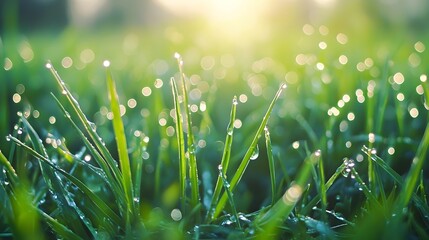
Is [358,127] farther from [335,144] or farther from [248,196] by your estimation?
[248,196]

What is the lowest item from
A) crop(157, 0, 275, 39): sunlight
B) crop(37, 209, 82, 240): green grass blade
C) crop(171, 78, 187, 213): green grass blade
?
crop(37, 209, 82, 240): green grass blade

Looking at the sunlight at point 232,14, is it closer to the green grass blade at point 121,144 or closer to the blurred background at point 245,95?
the blurred background at point 245,95

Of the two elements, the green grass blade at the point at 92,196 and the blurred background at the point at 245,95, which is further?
the blurred background at the point at 245,95

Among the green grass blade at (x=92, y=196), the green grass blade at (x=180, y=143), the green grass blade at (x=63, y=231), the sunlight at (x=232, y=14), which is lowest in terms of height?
the green grass blade at (x=63, y=231)

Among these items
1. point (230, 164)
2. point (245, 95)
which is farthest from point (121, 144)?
point (245, 95)

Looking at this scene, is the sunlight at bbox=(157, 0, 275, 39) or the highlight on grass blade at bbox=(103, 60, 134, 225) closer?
the highlight on grass blade at bbox=(103, 60, 134, 225)

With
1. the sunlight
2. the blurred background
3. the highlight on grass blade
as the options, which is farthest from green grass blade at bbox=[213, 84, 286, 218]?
the sunlight

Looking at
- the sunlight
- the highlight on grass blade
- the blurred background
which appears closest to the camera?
the highlight on grass blade

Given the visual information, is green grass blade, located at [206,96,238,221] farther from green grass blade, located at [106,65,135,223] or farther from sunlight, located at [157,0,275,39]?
sunlight, located at [157,0,275,39]

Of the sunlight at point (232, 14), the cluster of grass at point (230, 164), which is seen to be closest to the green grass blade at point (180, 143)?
the cluster of grass at point (230, 164)
